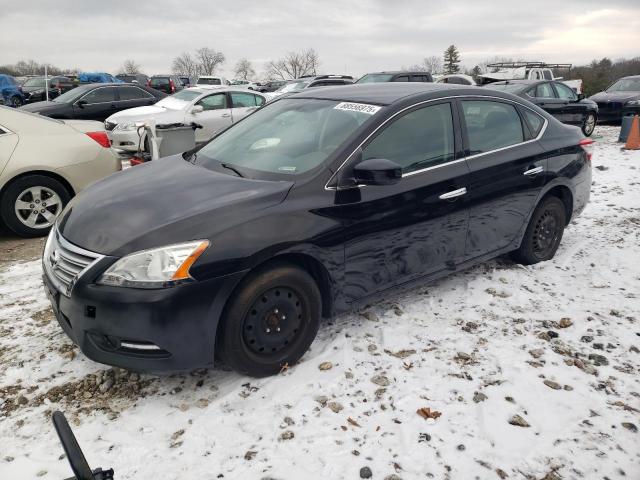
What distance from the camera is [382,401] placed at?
2723 millimetres

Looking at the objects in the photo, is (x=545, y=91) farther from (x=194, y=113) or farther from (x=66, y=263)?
(x=66, y=263)

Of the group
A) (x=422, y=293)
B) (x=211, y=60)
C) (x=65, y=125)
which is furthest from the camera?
(x=211, y=60)

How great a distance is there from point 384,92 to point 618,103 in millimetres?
14136

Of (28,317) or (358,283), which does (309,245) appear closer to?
(358,283)

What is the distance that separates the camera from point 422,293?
403 centimetres

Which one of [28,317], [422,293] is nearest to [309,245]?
[422,293]

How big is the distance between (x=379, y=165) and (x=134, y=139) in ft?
27.2

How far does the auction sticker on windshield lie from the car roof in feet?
0.18

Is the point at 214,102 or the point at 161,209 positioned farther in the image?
the point at 214,102

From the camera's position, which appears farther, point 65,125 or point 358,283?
point 65,125

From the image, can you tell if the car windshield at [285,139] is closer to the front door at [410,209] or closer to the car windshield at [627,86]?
the front door at [410,209]

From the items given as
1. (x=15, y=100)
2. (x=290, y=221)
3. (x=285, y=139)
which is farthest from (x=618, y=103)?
(x=15, y=100)

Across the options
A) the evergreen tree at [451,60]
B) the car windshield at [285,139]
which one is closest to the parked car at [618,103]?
the car windshield at [285,139]

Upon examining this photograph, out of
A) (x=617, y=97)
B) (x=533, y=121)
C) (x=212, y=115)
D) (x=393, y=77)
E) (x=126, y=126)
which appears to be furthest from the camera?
(x=617, y=97)
